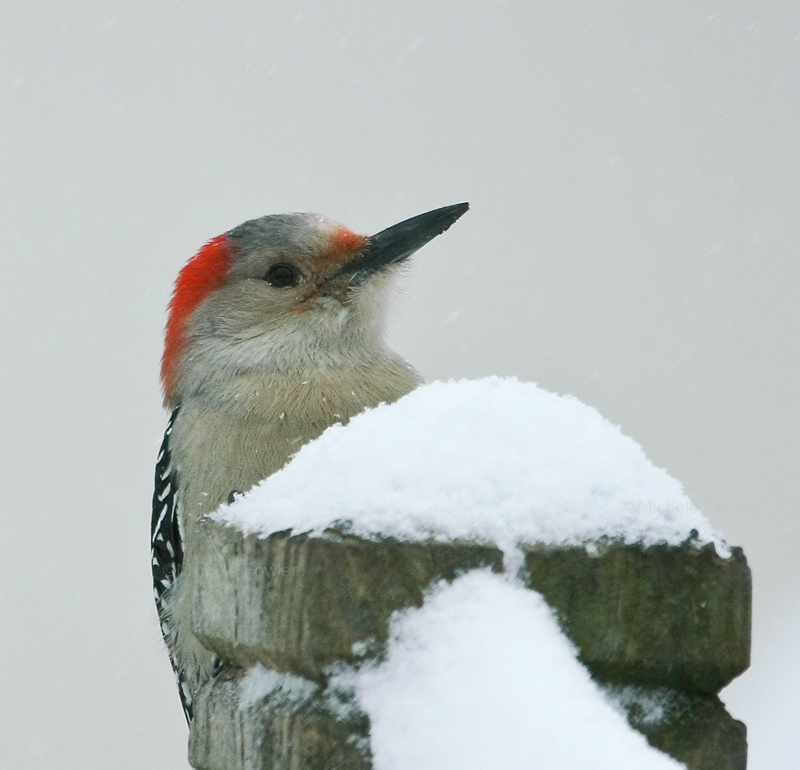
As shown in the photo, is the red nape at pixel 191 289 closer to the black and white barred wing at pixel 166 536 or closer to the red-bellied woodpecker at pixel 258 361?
the red-bellied woodpecker at pixel 258 361

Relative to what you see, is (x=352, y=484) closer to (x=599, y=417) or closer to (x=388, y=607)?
(x=388, y=607)

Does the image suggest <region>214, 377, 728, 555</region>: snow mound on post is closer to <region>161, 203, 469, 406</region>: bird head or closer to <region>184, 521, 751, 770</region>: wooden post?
<region>184, 521, 751, 770</region>: wooden post

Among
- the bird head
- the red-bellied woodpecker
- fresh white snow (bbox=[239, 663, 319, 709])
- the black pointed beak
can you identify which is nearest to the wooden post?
fresh white snow (bbox=[239, 663, 319, 709])

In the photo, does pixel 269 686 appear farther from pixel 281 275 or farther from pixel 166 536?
pixel 281 275

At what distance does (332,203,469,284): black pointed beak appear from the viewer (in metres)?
4.56

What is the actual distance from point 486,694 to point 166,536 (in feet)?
10.9

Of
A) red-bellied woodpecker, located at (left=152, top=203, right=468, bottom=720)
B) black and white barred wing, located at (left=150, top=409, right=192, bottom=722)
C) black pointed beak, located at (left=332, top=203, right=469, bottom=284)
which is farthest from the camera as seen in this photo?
black pointed beak, located at (left=332, top=203, right=469, bottom=284)

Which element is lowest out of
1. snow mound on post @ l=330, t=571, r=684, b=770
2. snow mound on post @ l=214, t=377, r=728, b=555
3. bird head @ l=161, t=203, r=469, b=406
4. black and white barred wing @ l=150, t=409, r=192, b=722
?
snow mound on post @ l=330, t=571, r=684, b=770

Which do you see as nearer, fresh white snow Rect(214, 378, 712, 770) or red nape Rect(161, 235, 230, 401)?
fresh white snow Rect(214, 378, 712, 770)

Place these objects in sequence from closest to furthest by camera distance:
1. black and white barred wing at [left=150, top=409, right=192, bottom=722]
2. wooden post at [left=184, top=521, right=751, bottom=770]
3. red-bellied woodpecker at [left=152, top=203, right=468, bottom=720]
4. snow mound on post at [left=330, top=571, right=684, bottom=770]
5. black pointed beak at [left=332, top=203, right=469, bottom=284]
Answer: snow mound on post at [left=330, top=571, right=684, bottom=770] < wooden post at [left=184, top=521, right=751, bottom=770] < red-bellied woodpecker at [left=152, top=203, right=468, bottom=720] < black and white barred wing at [left=150, top=409, right=192, bottom=722] < black pointed beak at [left=332, top=203, right=469, bottom=284]

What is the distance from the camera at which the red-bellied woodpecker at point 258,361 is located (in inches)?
149

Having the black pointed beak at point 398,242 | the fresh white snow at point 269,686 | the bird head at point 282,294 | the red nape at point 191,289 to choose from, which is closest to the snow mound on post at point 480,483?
the fresh white snow at point 269,686

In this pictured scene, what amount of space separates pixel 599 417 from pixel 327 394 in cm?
227

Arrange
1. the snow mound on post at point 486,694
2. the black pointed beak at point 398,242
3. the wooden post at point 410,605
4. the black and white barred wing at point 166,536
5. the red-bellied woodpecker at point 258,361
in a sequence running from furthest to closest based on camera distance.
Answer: the black pointed beak at point 398,242 < the black and white barred wing at point 166,536 < the red-bellied woodpecker at point 258,361 < the wooden post at point 410,605 < the snow mound on post at point 486,694
